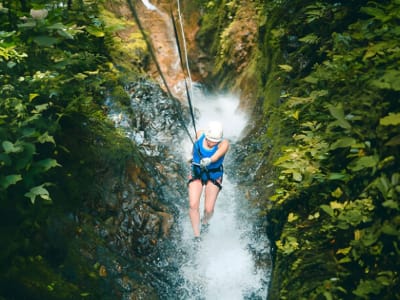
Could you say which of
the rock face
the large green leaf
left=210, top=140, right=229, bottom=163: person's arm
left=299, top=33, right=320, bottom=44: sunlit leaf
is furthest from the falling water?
the large green leaf

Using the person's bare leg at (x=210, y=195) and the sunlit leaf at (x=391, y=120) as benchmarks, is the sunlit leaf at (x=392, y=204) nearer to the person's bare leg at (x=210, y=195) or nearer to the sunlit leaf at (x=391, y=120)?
the sunlit leaf at (x=391, y=120)

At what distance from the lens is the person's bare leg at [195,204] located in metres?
6.72

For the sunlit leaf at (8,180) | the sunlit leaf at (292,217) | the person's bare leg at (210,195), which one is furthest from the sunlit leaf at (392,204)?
the person's bare leg at (210,195)

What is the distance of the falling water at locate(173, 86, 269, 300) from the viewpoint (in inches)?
262

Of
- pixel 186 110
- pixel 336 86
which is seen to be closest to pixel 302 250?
pixel 336 86

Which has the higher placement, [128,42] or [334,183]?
[334,183]

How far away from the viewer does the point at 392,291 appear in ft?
10.6

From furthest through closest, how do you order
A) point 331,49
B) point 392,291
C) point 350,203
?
point 331,49 → point 350,203 → point 392,291

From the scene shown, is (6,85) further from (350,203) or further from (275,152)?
(275,152)

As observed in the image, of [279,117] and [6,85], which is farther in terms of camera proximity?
[279,117]

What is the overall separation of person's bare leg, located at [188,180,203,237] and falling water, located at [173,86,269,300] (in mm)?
687

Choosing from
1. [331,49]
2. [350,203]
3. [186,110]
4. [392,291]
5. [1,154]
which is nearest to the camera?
[392,291]

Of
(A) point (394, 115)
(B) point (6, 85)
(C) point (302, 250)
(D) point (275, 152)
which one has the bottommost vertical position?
(D) point (275, 152)

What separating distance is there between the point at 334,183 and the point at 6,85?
3790mm
